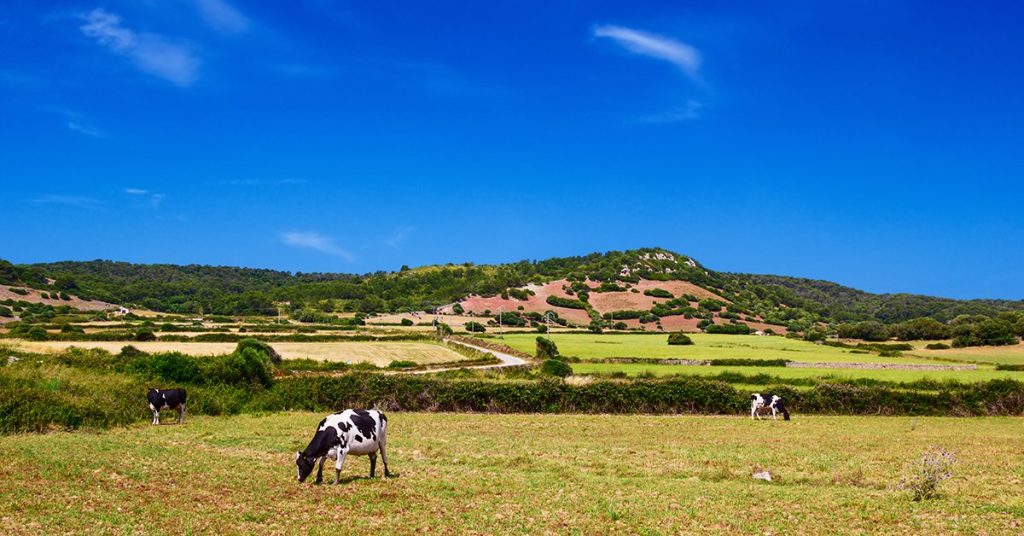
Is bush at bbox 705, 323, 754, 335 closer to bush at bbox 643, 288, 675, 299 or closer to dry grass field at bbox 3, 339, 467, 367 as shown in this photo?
bush at bbox 643, 288, 675, 299

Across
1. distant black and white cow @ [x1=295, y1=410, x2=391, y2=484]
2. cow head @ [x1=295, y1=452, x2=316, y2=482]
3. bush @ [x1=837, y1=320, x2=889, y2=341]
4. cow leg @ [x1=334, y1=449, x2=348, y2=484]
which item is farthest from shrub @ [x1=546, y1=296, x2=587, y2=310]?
cow head @ [x1=295, y1=452, x2=316, y2=482]

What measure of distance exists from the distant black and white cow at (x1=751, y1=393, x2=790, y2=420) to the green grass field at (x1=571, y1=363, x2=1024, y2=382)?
553 inches

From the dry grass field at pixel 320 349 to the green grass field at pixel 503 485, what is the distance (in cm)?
3691

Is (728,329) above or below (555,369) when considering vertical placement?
above

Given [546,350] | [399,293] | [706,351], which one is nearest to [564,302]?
[399,293]

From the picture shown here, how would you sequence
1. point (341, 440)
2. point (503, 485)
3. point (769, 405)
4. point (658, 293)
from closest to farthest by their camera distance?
point (341, 440) → point (503, 485) → point (769, 405) → point (658, 293)

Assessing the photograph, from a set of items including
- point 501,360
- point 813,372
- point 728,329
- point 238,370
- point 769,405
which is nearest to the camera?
point 769,405

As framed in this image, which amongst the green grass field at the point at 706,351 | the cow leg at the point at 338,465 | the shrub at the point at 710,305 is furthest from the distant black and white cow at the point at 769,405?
the shrub at the point at 710,305

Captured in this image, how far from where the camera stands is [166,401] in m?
30.3

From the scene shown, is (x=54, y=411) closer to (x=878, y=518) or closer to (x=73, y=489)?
(x=73, y=489)

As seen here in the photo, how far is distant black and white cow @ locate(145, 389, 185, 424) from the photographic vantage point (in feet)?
98.1

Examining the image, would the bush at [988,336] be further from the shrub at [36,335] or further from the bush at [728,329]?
the shrub at [36,335]

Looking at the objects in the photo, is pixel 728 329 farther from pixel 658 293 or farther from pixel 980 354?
pixel 980 354

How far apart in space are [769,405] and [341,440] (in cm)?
2715
